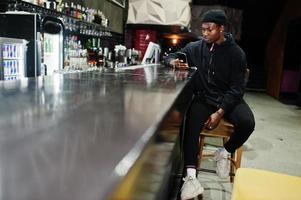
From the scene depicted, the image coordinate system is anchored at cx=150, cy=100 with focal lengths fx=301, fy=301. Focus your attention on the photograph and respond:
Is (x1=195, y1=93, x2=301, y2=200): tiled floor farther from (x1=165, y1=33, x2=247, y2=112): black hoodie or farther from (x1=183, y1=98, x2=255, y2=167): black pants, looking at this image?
(x1=165, y1=33, x2=247, y2=112): black hoodie

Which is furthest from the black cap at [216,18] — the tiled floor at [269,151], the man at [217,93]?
the tiled floor at [269,151]

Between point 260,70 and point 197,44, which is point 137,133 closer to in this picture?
point 197,44

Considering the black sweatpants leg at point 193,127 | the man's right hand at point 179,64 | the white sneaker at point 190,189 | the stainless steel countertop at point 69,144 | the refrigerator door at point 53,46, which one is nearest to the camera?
the stainless steel countertop at point 69,144

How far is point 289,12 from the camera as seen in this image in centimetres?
1012

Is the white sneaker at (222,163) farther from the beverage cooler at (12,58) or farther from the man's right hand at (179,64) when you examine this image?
the beverage cooler at (12,58)

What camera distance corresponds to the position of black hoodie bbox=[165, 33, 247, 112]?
2549 millimetres

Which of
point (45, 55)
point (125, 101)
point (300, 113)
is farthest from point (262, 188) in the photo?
point (300, 113)

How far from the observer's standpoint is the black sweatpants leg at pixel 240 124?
2.43 meters

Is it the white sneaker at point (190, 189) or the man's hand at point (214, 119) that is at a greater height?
the man's hand at point (214, 119)

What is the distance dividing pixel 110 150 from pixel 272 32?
13327mm

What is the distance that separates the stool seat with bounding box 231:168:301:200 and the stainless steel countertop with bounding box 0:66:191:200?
0.64m

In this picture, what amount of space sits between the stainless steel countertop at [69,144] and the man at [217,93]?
1.55 m

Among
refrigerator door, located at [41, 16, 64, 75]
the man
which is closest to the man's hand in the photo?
the man

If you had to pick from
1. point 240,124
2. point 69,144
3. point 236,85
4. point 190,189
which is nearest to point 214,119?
point 240,124
